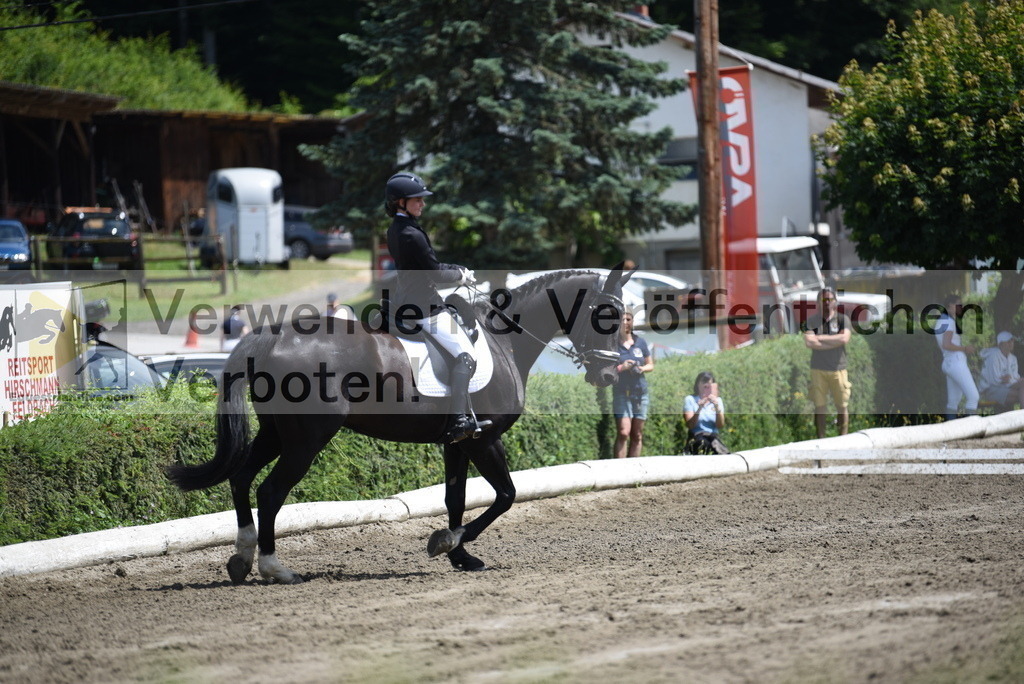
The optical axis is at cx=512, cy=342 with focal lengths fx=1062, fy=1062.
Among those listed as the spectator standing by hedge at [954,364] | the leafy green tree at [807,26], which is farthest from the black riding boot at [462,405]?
the leafy green tree at [807,26]

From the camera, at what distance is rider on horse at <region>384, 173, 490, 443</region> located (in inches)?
301

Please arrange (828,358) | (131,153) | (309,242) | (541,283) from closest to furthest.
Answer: (541,283) → (828,358) → (309,242) → (131,153)

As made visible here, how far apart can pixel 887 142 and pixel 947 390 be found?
3953 mm

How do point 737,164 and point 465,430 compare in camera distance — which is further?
point 737,164

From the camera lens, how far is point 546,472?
10.9 metres

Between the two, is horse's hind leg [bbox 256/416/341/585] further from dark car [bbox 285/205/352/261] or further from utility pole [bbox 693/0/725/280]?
dark car [bbox 285/205/352/261]

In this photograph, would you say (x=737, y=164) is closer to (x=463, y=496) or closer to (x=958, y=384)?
(x=958, y=384)

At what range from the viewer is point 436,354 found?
7848 mm

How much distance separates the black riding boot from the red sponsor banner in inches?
400

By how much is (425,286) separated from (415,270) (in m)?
0.14

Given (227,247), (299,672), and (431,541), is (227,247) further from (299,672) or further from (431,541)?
(299,672)

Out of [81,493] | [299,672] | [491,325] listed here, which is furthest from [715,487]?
[299,672]

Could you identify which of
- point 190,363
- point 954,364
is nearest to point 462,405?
point 190,363

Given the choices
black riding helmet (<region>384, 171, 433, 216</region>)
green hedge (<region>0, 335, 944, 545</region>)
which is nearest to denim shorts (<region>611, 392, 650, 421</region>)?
green hedge (<region>0, 335, 944, 545</region>)
